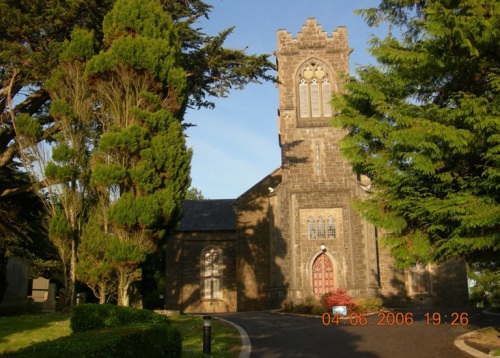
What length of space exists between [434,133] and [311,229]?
20.1m

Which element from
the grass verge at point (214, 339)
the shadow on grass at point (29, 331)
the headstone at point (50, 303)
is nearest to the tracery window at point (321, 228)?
the grass verge at point (214, 339)

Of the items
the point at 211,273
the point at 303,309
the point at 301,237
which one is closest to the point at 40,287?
the point at 211,273

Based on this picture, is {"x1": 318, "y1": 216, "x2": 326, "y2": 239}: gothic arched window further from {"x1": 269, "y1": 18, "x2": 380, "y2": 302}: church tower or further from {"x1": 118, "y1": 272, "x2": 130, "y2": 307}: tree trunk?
{"x1": 118, "y1": 272, "x2": 130, "y2": 307}: tree trunk

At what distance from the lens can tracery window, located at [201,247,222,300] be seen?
33.7 metres

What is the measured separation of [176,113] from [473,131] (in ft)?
36.8

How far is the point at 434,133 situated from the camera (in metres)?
9.74

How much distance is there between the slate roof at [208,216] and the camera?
34781 millimetres

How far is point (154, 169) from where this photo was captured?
53.7ft

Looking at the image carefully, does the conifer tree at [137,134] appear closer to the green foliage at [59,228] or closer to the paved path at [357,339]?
the green foliage at [59,228]

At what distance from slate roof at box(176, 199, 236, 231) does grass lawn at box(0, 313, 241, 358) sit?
18398mm

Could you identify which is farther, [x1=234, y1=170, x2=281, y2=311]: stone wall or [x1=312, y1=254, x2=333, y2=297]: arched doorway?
[x1=234, y1=170, x2=281, y2=311]: stone wall

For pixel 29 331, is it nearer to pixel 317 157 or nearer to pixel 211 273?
pixel 317 157

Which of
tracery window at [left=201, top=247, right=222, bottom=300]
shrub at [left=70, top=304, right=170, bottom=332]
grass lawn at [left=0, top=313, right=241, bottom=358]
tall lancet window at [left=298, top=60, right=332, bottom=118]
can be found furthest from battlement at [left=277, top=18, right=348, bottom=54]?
shrub at [left=70, top=304, right=170, bottom=332]

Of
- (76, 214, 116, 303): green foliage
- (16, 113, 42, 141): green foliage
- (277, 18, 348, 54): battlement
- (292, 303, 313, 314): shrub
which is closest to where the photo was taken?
(76, 214, 116, 303): green foliage
